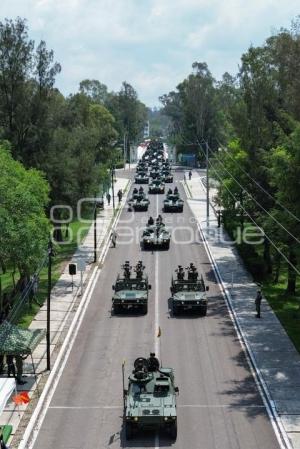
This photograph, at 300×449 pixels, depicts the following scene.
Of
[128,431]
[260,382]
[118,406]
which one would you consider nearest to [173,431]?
[128,431]

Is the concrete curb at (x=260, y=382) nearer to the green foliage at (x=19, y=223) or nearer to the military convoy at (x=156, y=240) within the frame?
the green foliage at (x=19, y=223)

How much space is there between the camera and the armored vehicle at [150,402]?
23.0m

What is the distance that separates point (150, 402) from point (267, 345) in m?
11.6

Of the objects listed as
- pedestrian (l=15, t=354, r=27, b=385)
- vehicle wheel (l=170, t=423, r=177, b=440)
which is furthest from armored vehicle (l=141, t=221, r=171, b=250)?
vehicle wheel (l=170, t=423, r=177, b=440)

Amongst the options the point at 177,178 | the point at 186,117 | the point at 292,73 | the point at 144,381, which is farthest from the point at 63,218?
the point at 186,117

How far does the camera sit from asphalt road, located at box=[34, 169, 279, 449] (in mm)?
23766

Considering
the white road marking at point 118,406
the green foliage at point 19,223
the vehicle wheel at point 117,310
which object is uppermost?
the green foliage at point 19,223

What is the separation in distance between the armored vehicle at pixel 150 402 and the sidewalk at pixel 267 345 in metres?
4.08

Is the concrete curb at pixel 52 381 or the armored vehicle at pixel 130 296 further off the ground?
the armored vehicle at pixel 130 296

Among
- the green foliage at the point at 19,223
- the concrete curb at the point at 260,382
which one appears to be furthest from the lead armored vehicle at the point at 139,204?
the green foliage at the point at 19,223

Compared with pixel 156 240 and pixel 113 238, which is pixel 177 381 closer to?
pixel 156 240

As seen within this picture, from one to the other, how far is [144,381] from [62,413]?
11.9ft

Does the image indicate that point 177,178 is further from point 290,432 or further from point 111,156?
point 290,432

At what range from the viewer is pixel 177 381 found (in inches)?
Result: 1145
